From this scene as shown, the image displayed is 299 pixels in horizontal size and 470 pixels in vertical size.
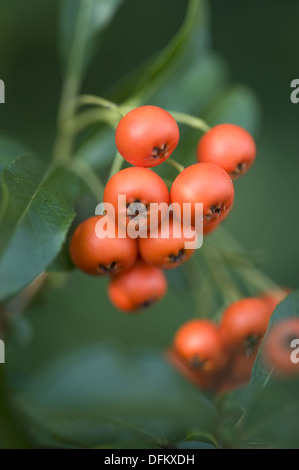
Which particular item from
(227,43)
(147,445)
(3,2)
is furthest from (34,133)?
(147,445)

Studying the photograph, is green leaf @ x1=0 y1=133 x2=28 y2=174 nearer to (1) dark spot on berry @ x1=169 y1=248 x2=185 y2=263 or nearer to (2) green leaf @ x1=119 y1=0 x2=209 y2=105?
(2) green leaf @ x1=119 y1=0 x2=209 y2=105

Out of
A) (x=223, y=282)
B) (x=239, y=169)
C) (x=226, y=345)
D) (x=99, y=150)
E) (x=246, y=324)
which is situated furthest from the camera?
(x=99, y=150)

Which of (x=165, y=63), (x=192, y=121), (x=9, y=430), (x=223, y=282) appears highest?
(x=165, y=63)

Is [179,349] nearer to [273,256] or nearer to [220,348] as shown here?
[220,348]

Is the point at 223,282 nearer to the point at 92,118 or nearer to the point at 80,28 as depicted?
the point at 92,118

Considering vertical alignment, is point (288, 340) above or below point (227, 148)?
below

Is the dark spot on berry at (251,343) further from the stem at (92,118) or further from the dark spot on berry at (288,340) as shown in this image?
the stem at (92,118)

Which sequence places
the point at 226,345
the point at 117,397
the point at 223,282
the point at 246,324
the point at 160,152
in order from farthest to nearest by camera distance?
the point at 223,282 → the point at 226,345 → the point at 246,324 → the point at 160,152 → the point at 117,397

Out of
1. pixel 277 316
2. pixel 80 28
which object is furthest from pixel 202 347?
pixel 80 28
